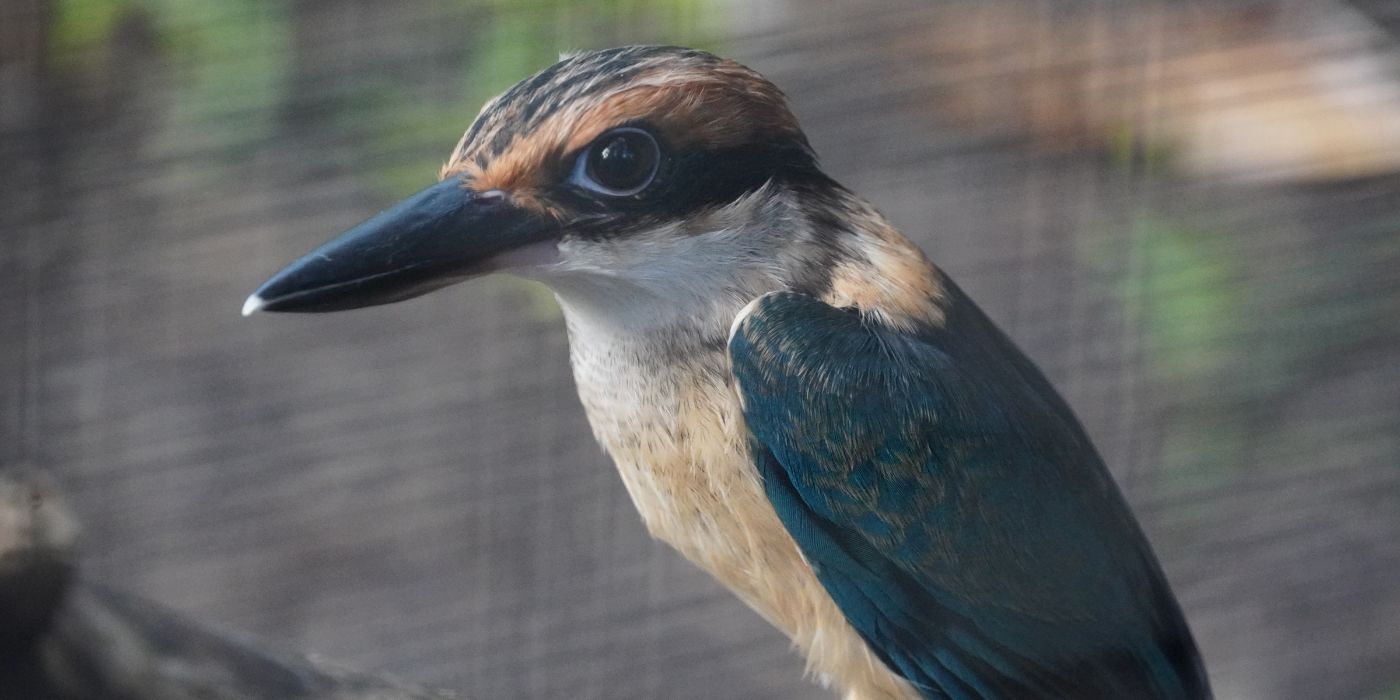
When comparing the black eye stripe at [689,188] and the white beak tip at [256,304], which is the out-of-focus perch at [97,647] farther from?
the black eye stripe at [689,188]

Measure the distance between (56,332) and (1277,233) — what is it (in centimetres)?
149

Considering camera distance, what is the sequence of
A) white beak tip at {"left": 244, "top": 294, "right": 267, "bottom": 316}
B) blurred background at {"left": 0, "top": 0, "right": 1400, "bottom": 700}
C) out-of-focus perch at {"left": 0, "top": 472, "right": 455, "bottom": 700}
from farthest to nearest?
blurred background at {"left": 0, "top": 0, "right": 1400, "bottom": 700}, out-of-focus perch at {"left": 0, "top": 472, "right": 455, "bottom": 700}, white beak tip at {"left": 244, "top": 294, "right": 267, "bottom": 316}

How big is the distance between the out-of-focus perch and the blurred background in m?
0.67

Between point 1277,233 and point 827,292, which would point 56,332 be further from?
point 1277,233

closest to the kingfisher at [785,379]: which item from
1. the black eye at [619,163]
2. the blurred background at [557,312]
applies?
the black eye at [619,163]

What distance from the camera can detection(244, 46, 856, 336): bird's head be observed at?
2.73ft

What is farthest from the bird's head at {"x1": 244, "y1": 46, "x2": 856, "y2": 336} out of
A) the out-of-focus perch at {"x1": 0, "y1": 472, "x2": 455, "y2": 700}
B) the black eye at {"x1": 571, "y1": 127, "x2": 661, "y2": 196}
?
the out-of-focus perch at {"x1": 0, "y1": 472, "x2": 455, "y2": 700}

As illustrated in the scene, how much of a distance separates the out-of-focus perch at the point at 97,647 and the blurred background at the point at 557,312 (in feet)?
2.21

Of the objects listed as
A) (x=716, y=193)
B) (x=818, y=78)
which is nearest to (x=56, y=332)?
(x=818, y=78)

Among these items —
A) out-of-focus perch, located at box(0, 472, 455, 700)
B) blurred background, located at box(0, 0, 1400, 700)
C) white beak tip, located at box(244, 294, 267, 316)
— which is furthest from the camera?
blurred background, located at box(0, 0, 1400, 700)

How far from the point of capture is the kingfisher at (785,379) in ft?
2.76

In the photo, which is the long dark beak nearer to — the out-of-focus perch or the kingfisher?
the kingfisher

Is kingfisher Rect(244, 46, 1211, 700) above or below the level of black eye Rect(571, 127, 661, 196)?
below

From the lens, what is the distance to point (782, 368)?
0.86 meters
